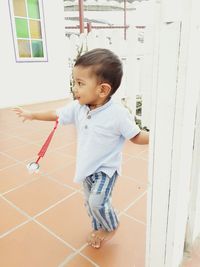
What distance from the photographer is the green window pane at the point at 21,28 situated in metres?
4.75

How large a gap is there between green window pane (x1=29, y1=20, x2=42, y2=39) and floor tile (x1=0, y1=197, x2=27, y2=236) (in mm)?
4239

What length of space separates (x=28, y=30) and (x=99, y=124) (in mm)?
4555

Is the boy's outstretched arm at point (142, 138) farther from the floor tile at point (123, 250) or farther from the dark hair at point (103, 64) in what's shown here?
the floor tile at point (123, 250)

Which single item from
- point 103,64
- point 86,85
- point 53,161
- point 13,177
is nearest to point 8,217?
point 13,177

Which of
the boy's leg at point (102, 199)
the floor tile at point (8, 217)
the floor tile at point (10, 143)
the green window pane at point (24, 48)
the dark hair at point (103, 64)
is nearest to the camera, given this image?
the dark hair at point (103, 64)

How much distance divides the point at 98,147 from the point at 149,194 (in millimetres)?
324

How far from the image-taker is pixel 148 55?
2607 mm

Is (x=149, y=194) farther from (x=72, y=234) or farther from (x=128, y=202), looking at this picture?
(x=128, y=202)

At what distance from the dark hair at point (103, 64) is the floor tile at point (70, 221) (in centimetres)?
82

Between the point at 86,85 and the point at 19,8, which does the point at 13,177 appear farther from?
the point at 19,8

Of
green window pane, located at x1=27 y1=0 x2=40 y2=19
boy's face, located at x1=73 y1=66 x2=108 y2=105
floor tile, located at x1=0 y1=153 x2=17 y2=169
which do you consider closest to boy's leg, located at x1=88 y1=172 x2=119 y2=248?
boy's face, located at x1=73 y1=66 x2=108 y2=105

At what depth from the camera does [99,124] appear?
1.08 m

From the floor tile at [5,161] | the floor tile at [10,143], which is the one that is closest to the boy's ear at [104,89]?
the floor tile at [5,161]

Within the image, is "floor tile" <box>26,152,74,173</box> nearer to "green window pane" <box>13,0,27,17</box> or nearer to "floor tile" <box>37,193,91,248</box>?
"floor tile" <box>37,193,91,248</box>
